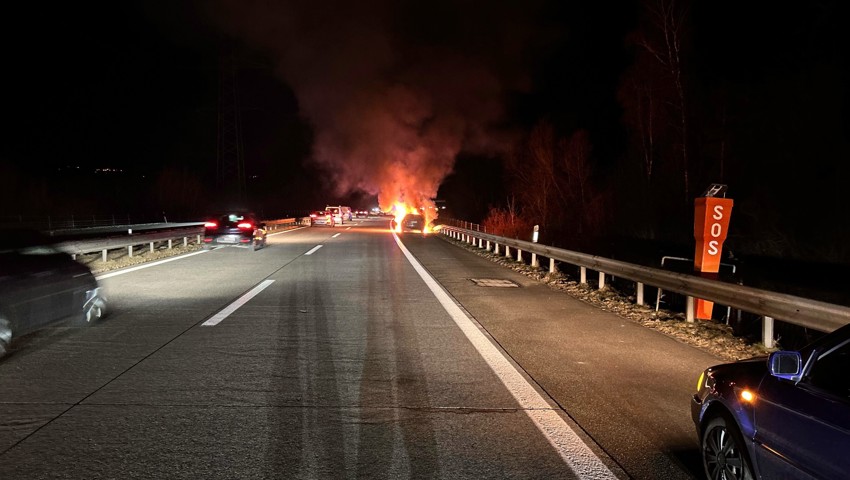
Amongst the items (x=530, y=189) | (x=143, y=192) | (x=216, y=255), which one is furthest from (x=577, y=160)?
(x=143, y=192)

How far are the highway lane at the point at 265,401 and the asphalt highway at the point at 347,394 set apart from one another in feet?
0.07

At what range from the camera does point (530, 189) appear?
44781 millimetres

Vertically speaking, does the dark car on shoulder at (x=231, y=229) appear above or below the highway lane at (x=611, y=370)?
above

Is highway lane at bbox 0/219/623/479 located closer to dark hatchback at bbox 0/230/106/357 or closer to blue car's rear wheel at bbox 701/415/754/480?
dark hatchback at bbox 0/230/106/357

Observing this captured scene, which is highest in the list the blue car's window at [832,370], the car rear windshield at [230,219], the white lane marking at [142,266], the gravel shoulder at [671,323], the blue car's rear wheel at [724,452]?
the car rear windshield at [230,219]

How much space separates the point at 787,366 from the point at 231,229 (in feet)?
72.0

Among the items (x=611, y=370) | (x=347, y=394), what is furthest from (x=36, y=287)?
(x=611, y=370)

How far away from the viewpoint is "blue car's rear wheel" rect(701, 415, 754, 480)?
327 centimetres

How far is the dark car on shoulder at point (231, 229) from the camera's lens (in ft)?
74.7

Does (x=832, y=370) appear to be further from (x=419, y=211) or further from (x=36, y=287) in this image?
(x=419, y=211)

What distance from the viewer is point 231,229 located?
2281 centimetres

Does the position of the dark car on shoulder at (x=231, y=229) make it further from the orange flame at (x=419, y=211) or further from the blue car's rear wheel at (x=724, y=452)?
the orange flame at (x=419, y=211)

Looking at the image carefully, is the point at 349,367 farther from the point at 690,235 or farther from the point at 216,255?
the point at 690,235

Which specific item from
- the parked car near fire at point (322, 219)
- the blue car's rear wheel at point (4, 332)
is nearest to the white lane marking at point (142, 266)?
the blue car's rear wheel at point (4, 332)
